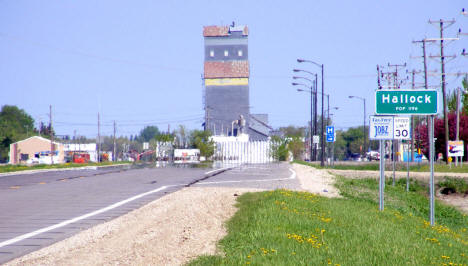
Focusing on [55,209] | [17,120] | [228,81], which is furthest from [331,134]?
[17,120]

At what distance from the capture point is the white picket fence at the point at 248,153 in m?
81.2

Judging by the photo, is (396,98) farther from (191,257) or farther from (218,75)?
(218,75)

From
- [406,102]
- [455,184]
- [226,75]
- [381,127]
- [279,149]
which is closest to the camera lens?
[406,102]

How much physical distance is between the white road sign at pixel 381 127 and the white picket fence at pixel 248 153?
6212cm

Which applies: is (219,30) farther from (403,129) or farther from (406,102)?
(406,102)

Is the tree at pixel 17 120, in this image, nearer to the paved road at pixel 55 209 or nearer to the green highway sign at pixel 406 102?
the paved road at pixel 55 209

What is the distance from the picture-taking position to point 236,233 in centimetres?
1005

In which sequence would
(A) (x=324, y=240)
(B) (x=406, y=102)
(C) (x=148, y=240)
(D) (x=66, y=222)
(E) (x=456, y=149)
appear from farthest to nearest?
(E) (x=456, y=149), (B) (x=406, y=102), (D) (x=66, y=222), (C) (x=148, y=240), (A) (x=324, y=240)

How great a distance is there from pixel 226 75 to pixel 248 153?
79.5 metres

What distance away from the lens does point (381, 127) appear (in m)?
16.4

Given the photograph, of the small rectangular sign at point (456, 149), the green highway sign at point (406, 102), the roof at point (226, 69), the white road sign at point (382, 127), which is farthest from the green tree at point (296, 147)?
the green highway sign at point (406, 102)

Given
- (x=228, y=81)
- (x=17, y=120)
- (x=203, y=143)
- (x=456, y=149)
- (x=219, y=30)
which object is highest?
(x=219, y=30)

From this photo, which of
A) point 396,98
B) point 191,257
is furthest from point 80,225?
point 396,98

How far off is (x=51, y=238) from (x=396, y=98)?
8.62 meters
